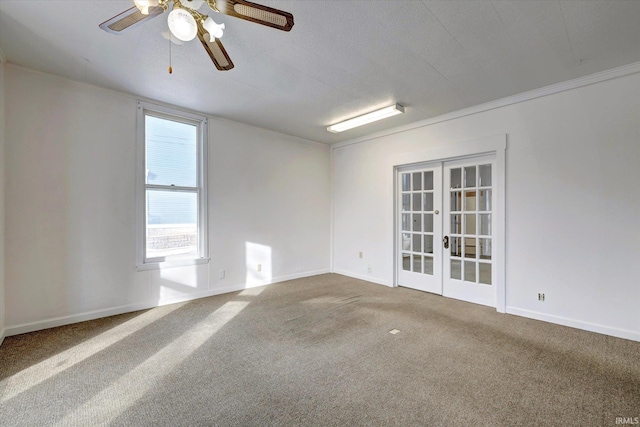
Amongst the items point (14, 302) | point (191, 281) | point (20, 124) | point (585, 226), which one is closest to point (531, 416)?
point (585, 226)

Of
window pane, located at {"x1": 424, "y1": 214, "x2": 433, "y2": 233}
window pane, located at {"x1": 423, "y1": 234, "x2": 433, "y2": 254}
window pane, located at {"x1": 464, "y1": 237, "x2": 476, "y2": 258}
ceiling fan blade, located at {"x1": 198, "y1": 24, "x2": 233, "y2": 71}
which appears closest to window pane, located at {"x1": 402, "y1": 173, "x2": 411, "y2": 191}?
window pane, located at {"x1": 424, "y1": 214, "x2": 433, "y2": 233}

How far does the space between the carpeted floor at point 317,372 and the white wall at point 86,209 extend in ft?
1.22

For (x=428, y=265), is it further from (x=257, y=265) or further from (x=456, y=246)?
A: (x=257, y=265)

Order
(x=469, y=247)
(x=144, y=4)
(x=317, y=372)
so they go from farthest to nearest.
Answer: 1. (x=469, y=247)
2. (x=317, y=372)
3. (x=144, y=4)

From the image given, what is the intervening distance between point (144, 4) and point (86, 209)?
2681mm

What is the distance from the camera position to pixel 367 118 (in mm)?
4250

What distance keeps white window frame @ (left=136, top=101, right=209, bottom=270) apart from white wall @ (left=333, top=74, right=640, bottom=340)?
149 inches

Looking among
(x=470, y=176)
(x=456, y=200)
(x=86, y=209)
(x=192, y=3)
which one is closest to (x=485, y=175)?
(x=470, y=176)

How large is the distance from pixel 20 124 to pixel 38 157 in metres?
0.35

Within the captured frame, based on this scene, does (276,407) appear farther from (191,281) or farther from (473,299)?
(473,299)

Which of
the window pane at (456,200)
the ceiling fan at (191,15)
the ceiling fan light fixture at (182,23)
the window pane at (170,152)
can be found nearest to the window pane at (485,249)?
the window pane at (456,200)

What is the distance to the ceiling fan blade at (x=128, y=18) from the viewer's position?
1677 millimetres

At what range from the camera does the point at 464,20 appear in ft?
7.22

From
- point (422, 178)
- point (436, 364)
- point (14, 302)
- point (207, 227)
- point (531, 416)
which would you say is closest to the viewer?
point (531, 416)
